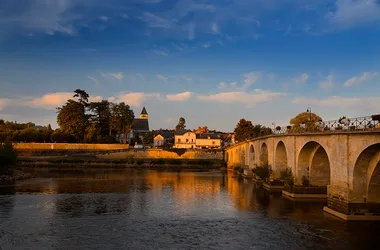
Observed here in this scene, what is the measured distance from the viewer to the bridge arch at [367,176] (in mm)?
22719

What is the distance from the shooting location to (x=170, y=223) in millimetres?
23938

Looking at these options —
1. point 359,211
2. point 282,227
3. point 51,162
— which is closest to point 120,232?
point 282,227

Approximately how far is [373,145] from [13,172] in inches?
2020

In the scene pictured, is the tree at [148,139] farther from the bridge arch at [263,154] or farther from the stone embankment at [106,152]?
the bridge arch at [263,154]

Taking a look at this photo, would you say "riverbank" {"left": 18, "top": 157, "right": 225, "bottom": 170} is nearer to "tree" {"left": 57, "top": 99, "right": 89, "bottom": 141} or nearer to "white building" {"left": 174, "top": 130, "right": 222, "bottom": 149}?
"tree" {"left": 57, "top": 99, "right": 89, "bottom": 141}

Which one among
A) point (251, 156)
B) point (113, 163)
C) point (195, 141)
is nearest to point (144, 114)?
point (195, 141)

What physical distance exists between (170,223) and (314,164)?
17.3 metres

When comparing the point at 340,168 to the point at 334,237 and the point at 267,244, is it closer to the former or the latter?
the point at 334,237

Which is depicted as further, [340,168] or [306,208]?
[306,208]

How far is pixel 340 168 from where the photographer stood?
82.7ft

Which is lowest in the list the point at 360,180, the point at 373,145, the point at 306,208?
the point at 306,208

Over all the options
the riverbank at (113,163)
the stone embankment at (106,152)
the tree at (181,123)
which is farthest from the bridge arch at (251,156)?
the tree at (181,123)

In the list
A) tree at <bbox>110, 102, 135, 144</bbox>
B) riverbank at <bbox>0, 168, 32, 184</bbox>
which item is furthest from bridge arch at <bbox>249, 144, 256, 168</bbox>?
tree at <bbox>110, 102, 135, 144</bbox>

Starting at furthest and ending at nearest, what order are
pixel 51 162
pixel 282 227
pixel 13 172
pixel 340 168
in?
1. pixel 51 162
2. pixel 13 172
3. pixel 340 168
4. pixel 282 227
